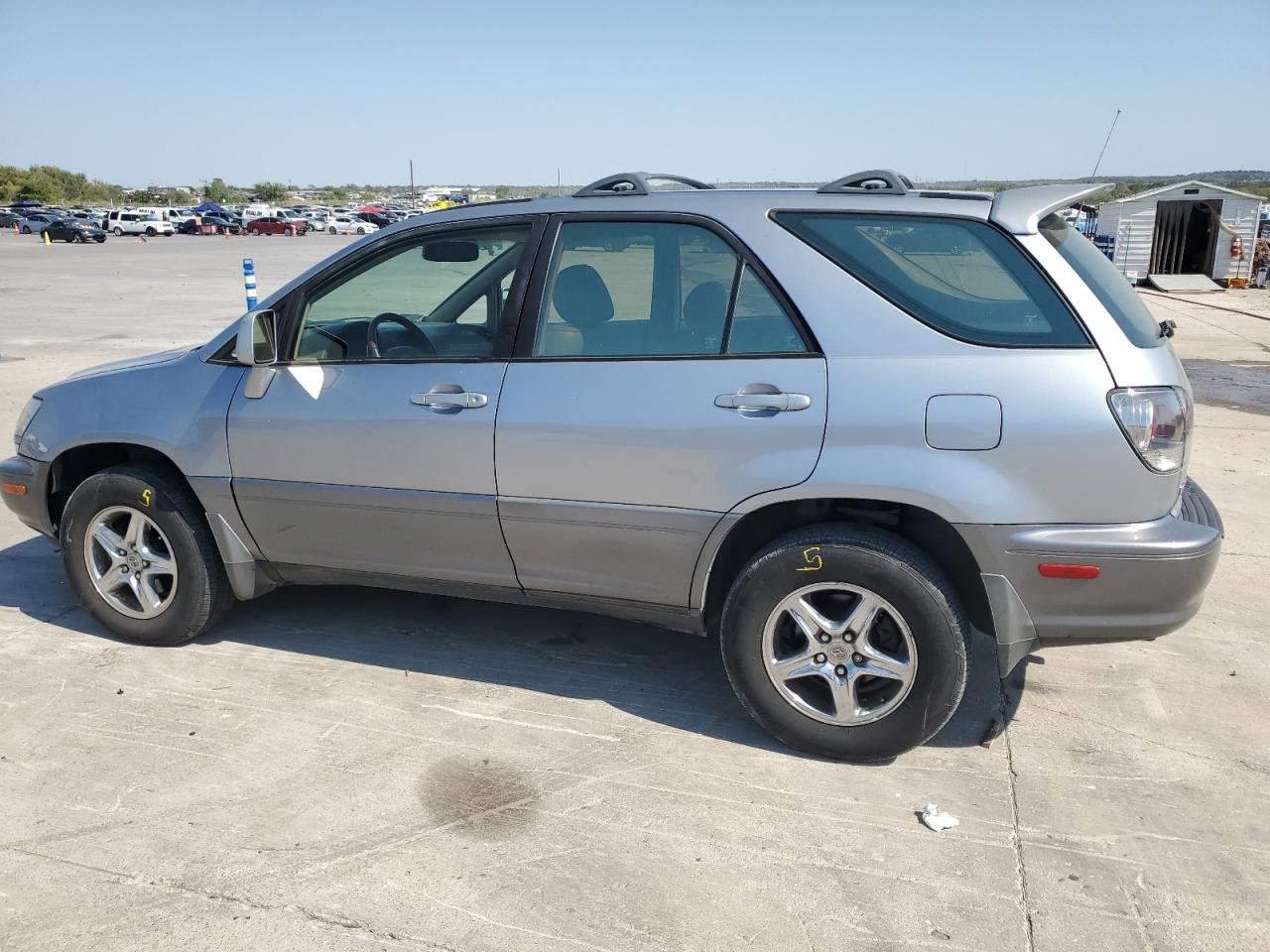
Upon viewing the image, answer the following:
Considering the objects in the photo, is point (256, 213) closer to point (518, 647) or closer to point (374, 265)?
point (374, 265)

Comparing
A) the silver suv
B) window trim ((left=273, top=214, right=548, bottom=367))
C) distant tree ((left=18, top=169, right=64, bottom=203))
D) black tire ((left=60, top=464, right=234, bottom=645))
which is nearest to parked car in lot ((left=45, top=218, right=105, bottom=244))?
distant tree ((left=18, top=169, right=64, bottom=203))

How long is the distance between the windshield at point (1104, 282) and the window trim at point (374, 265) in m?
1.77

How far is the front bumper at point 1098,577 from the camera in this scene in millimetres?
3168

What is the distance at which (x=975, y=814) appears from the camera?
3238mm

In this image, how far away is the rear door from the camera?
341cm

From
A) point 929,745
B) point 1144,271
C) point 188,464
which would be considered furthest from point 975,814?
point 1144,271

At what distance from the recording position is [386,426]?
152 inches

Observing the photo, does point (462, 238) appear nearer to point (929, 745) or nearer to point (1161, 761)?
point (929, 745)

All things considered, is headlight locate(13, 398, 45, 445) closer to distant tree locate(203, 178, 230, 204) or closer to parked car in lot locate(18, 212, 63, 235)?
parked car in lot locate(18, 212, 63, 235)

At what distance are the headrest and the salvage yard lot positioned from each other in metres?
1.44

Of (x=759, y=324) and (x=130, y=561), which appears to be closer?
(x=759, y=324)

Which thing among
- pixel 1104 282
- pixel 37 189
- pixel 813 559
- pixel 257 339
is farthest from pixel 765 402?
pixel 37 189

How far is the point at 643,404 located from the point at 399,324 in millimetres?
1254

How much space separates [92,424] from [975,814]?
372 cm
